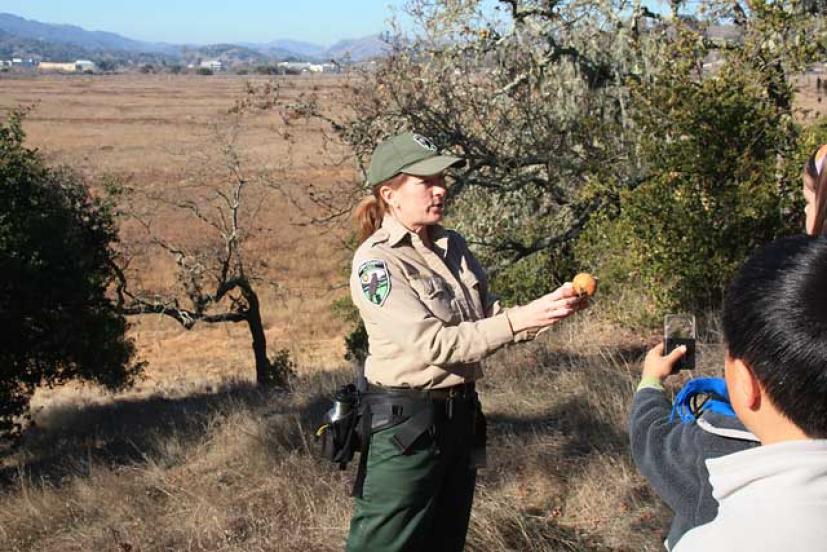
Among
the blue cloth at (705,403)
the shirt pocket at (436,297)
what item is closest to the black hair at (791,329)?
the blue cloth at (705,403)

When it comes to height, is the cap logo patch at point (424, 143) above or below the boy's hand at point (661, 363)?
above

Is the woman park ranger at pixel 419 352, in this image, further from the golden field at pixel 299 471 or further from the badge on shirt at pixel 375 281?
the golden field at pixel 299 471

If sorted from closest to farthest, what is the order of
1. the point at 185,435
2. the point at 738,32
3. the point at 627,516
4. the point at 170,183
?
the point at 627,516 → the point at 185,435 → the point at 738,32 → the point at 170,183

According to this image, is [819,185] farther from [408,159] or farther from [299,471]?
[299,471]

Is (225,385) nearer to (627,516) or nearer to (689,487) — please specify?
(627,516)

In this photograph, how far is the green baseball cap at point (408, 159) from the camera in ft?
9.78

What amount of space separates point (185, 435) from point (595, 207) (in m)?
5.70

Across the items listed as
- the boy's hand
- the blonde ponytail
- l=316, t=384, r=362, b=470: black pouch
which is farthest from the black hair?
the blonde ponytail

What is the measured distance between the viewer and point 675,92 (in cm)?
826

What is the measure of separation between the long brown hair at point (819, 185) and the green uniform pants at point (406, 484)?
126 cm

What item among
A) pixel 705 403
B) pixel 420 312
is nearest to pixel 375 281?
pixel 420 312

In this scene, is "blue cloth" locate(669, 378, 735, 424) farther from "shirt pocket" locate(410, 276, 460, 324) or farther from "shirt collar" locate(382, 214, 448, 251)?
"shirt collar" locate(382, 214, 448, 251)

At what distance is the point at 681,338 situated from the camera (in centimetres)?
199

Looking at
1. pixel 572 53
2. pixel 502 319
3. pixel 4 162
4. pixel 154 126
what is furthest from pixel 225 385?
pixel 154 126
